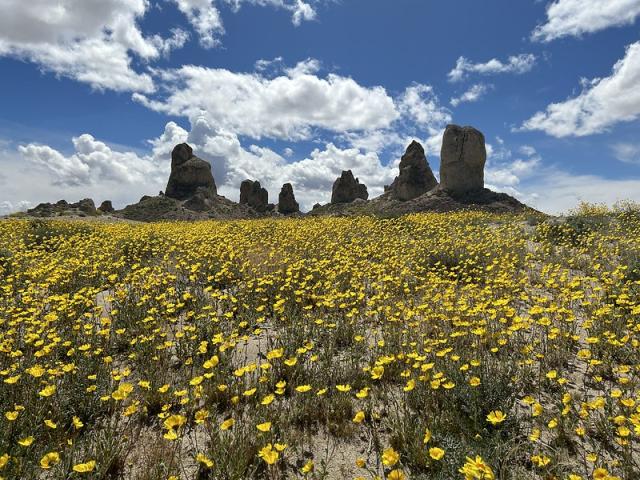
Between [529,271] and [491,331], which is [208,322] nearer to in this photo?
[491,331]

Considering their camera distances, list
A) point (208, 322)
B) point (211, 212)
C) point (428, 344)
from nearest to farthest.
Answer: point (428, 344) → point (208, 322) → point (211, 212)

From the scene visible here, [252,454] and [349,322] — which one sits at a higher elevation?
[349,322]

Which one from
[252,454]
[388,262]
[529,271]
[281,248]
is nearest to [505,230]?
[529,271]

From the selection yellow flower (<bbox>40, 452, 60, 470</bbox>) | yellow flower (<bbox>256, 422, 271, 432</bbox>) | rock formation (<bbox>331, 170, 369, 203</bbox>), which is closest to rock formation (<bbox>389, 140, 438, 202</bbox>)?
rock formation (<bbox>331, 170, 369, 203</bbox>)

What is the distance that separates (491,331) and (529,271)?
4.45 meters

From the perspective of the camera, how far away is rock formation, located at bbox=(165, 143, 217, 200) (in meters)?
94.0

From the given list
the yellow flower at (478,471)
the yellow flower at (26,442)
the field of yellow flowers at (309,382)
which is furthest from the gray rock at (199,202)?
the yellow flower at (478,471)

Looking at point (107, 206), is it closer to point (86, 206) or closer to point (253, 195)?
point (86, 206)

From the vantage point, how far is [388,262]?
31.8 feet

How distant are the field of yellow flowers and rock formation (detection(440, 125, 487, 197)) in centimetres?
5187

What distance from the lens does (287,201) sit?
308ft

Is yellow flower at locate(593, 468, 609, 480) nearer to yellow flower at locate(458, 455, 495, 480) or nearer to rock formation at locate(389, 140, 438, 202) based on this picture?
yellow flower at locate(458, 455, 495, 480)

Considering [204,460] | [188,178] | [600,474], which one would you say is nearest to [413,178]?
[188,178]

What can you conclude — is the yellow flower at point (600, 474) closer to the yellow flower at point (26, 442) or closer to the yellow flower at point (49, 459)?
the yellow flower at point (49, 459)
